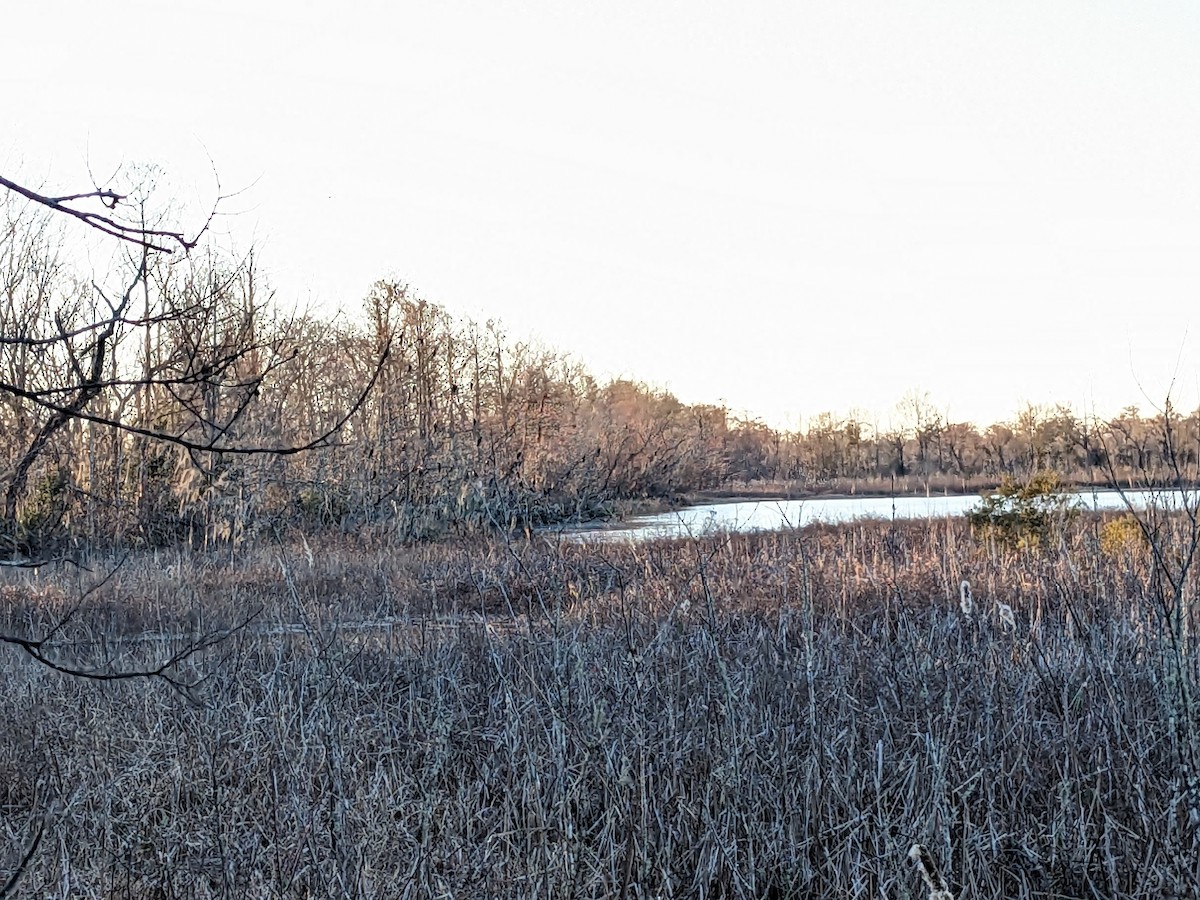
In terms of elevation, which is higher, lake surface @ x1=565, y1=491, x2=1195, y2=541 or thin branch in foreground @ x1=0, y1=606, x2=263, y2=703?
thin branch in foreground @ x1=0, y1=606, x2=263, y2=703

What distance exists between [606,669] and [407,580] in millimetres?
6806

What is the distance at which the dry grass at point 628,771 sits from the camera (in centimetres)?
360

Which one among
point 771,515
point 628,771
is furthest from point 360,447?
point 628,771

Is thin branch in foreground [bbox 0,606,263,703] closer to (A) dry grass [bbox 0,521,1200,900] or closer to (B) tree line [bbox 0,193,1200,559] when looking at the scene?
(A) dry grass [bbox 0,521,1200,900]

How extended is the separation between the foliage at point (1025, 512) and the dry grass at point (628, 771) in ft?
19.1

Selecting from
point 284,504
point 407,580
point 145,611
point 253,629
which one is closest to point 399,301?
point 284,504

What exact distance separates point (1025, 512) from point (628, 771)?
9193mm

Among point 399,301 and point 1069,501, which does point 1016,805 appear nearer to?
point 1069,501

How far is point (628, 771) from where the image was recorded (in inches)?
153

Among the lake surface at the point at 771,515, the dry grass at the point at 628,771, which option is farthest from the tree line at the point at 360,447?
the dry grass at the point at 628,771

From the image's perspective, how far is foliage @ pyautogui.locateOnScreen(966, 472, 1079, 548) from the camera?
38.3 feet

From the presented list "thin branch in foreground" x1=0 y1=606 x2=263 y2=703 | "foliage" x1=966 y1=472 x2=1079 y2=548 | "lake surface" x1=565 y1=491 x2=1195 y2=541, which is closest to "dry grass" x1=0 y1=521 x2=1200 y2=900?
"thin branch in foreground" x1=0 y1=606 x2=263 y2=703

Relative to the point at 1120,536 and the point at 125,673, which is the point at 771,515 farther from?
the point at 125,673

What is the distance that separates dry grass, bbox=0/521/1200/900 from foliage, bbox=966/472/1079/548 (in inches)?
229
